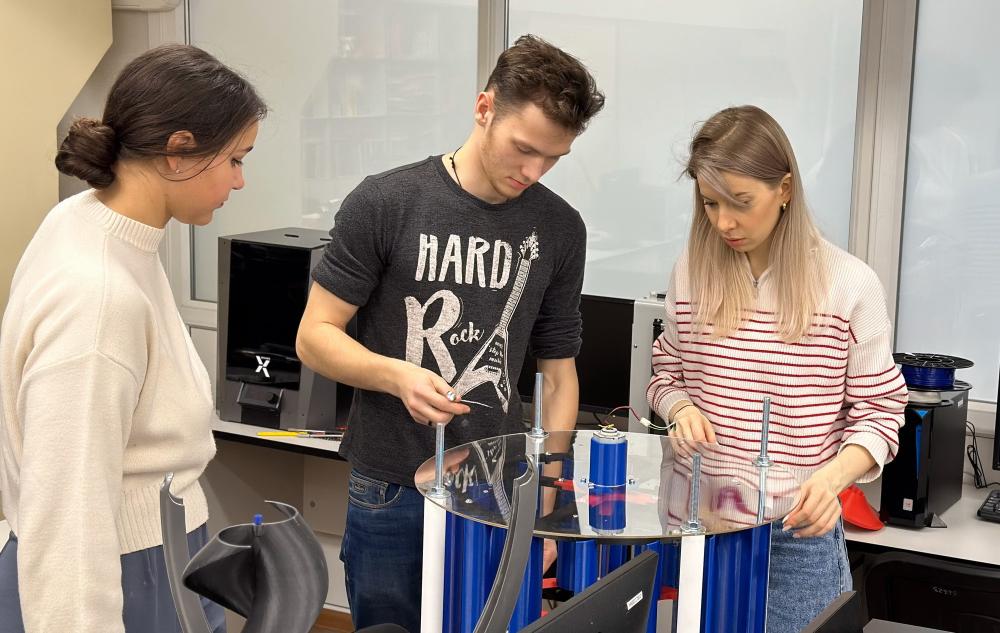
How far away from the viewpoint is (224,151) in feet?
4.09

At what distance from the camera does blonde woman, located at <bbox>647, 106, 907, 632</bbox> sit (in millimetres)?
1628

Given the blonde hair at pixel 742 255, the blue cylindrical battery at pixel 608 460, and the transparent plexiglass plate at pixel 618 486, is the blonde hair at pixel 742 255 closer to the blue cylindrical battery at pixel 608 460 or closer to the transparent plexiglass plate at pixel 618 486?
the transparent plexiglass plate at pixel 618 486

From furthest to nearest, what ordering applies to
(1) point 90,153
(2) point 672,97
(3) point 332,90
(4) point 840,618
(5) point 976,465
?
1. (3) point 332,90
2. (2) point 672,97
3. (5) point 976,465
4. (1) point 90,153
5. (4) point 840,618

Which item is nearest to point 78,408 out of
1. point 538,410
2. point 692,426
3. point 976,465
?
point 538,410

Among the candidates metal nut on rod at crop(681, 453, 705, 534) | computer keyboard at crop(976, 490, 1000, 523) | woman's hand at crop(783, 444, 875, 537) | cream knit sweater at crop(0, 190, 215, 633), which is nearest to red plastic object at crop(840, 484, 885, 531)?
computer keyboard at crop(976, 490, 1000, 523)

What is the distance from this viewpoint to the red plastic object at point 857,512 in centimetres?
231

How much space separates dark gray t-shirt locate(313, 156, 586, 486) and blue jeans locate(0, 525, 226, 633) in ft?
1.49

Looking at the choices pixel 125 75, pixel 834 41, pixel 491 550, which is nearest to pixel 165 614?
pixel 491 550

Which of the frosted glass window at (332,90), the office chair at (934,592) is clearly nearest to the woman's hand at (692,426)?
the office chair at (934,592)

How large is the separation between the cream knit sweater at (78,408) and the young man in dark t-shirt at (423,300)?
48 centimetres

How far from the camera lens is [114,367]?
42.3 inches

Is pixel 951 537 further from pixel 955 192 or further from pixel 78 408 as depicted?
pixel 78 408

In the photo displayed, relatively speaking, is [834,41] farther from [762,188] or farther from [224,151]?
[224,151]

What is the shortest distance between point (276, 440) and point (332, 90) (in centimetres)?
129
